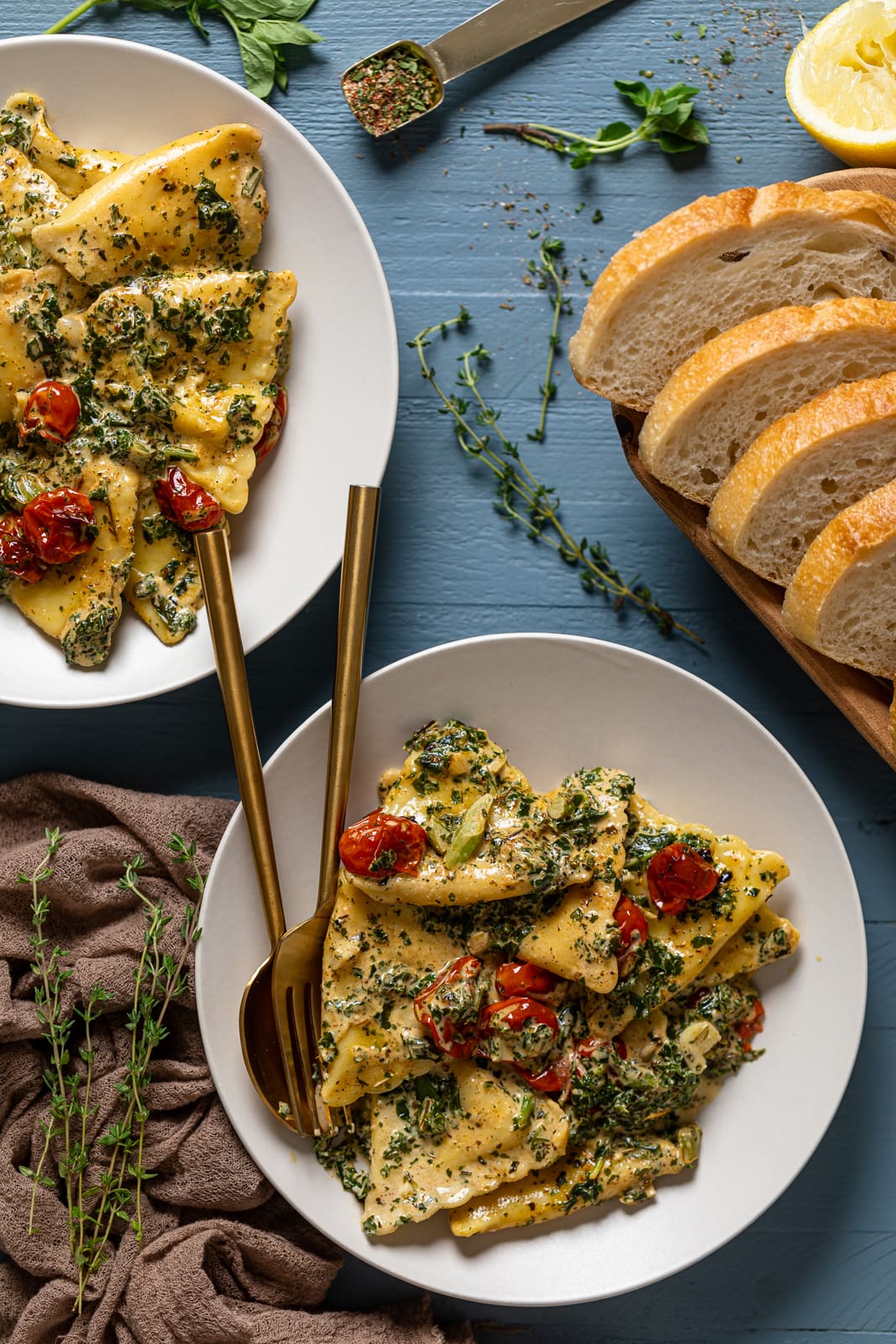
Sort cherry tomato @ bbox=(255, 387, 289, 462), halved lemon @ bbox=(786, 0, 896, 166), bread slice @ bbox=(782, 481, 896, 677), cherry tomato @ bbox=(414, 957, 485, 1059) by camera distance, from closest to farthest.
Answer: bread slice @ bbox=(782, 481, 896, 677), cherry tomato @ bbox=(414, 957, 485, 1059), halved lemon @ bbox=(786, 0, 896, 166), cherry tomato @ bbox=(255, 387, 289, 462)

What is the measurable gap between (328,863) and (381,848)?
0.18 m

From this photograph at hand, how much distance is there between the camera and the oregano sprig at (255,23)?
2.65m

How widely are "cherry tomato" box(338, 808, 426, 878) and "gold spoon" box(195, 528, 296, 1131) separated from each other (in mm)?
209

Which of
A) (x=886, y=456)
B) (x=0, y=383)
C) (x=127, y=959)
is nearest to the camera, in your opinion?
(x=886, y=456)

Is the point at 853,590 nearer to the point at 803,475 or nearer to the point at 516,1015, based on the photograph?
the point at 803,475

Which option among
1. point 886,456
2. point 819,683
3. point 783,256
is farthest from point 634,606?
point 783,256

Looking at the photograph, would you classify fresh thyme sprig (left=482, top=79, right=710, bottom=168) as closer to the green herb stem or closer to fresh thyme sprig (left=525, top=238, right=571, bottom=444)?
fresh thyme sprig (left=525, top=238, right=571, bottom=444)

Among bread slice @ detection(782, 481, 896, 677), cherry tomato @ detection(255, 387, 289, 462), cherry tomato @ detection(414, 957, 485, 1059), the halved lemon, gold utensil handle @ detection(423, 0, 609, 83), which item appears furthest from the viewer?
gold utensil handle @ detection(423, 0, 609, 83)

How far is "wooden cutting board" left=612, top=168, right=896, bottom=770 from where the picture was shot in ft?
7.82

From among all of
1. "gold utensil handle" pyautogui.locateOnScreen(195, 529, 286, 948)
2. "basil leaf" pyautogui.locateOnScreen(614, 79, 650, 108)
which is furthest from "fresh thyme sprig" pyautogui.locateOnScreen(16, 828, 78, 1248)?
"basil leaf" pyautogui.locateOnScreen(614, 79, 650, 108)

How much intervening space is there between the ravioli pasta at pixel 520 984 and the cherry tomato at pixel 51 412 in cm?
112

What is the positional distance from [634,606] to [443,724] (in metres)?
0.62

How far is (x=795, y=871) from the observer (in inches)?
100

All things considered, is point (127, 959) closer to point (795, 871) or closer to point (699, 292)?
point (795, 871)
